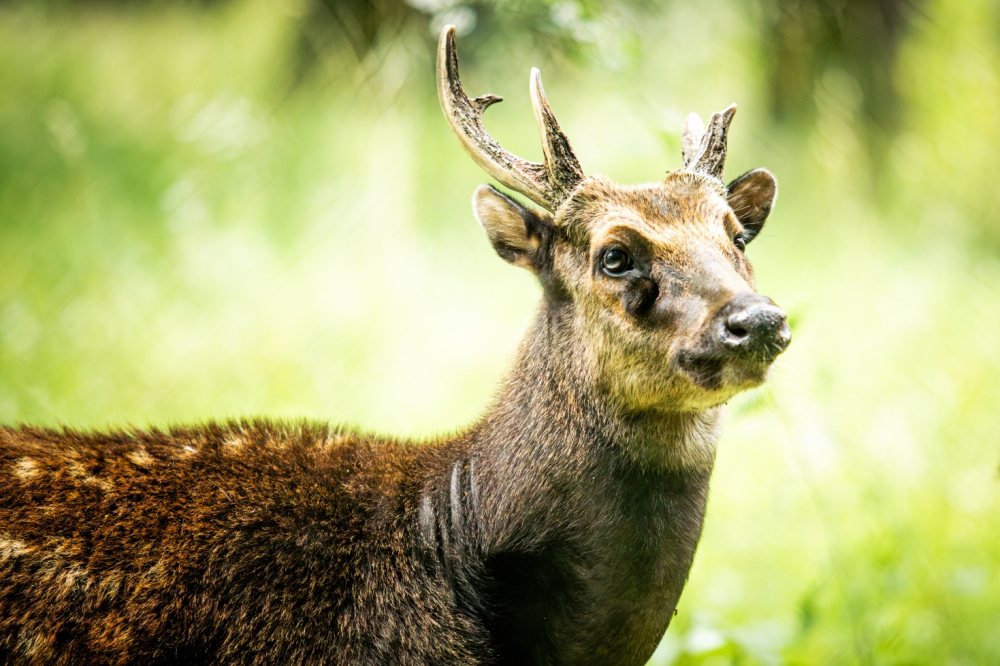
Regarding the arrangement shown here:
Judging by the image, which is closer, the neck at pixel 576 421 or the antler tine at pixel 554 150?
the neck at pixel 576 421

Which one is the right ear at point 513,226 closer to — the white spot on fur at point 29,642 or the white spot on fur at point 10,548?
the white spot on fur at point 10,548

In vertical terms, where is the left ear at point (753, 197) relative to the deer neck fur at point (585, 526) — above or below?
above

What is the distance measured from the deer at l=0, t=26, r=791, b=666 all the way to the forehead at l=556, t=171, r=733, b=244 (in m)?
0.01

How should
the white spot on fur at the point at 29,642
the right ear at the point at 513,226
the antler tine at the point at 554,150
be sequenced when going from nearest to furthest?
the white spot on fur at the point at 29,642
the antler tine at the point at 554,150
the right ear at the point at 513,226

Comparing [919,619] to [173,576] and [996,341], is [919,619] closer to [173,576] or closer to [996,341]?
[996,341]

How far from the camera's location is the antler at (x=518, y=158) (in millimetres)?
4293

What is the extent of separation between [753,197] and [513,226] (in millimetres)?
1299

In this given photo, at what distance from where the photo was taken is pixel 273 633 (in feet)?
12.3

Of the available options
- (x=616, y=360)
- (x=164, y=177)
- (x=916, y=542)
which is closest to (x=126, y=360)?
(x=164, y=177)

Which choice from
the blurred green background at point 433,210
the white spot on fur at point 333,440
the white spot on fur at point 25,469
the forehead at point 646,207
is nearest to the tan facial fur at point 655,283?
the forehead at point 646,207

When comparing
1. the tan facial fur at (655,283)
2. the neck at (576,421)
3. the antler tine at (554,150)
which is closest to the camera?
the tan facial fur at (655,283)

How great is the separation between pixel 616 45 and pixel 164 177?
14.8 feet

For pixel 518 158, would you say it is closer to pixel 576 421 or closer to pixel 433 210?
pixel 576 421

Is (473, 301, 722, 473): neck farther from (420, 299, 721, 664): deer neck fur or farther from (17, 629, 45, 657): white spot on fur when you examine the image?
(17, 629, 45, 657): white spot on fur
